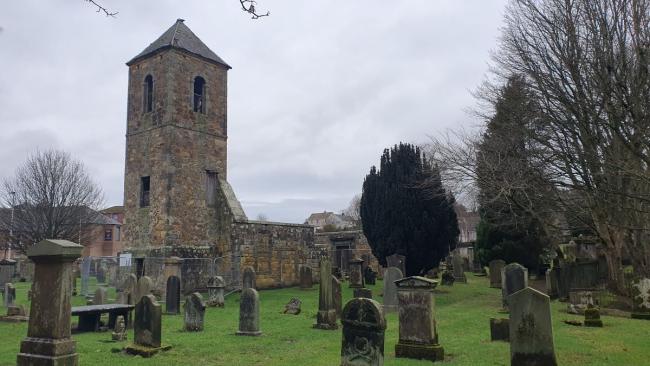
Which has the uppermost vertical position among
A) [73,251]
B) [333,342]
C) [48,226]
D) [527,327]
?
[48,226]

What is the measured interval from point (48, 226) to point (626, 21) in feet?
95.6

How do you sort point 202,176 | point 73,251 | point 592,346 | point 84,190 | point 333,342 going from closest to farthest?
1. point 73,251
2. point 592,346
3. point 333,342
4. point 202,176
5. point 84,190

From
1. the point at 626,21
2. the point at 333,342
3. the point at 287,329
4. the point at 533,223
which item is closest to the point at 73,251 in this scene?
the point at 333,342

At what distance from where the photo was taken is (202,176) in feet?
73.9

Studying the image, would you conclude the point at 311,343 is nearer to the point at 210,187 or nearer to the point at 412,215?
the point at 412,215

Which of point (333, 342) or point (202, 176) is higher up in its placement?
point (202, 176)

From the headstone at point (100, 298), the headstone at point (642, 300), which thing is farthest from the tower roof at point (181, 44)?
the headstone at point (642, 300)

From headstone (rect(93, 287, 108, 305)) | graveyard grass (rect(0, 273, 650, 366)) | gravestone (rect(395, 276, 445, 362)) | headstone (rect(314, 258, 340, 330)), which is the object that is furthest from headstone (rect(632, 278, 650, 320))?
headstone (rect(93, 287, 108, 305))

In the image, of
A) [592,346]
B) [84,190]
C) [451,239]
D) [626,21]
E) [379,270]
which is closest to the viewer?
[592,346]

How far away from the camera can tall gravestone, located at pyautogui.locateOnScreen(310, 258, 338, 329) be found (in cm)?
1178

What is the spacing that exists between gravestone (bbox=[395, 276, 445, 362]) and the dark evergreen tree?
10.6 meters

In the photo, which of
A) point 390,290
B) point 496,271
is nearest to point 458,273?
point 496,271

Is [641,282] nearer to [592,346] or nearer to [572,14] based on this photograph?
[592,346]

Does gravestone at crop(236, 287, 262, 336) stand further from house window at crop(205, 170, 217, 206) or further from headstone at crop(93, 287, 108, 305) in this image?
house window at crop(205, 170, 217, 206)
